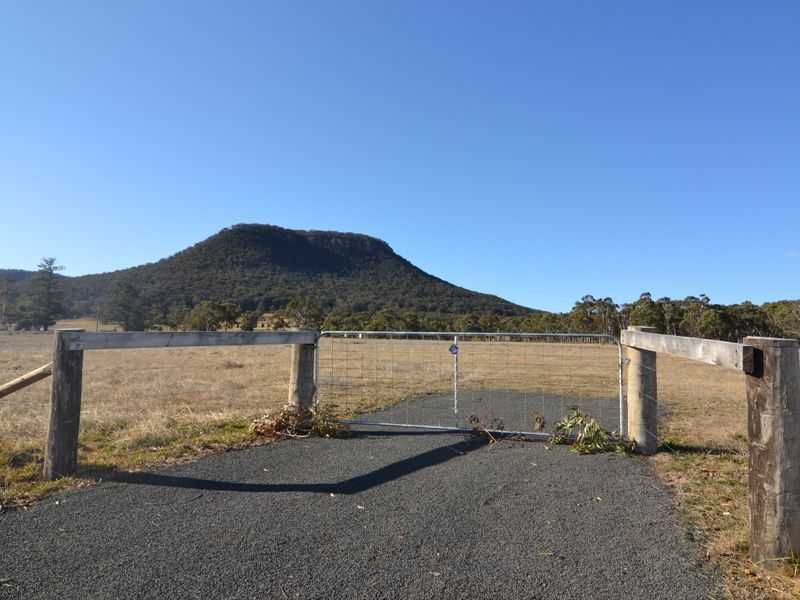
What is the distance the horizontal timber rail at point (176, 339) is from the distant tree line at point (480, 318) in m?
43.3

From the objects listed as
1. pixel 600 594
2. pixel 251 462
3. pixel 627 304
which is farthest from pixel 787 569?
pixel 627 304

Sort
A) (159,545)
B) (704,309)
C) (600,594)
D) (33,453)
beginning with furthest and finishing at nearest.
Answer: (704,309) < (33,453) < (159,545) < (600,594)

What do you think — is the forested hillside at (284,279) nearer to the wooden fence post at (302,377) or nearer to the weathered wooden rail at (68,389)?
the wooden fence post at (302,377)

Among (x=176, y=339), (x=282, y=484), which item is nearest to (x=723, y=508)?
(x=282, y=484)

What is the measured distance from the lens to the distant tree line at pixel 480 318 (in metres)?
57.7

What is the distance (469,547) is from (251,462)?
3.28 m

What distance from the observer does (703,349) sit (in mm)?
4395

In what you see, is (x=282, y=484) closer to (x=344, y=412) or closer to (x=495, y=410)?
(x=344, y=412)

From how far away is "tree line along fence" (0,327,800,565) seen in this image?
3412 millimetres

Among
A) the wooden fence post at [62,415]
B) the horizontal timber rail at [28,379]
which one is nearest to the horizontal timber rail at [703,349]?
the wooden fence post at [62,415]

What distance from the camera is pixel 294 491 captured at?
5.11 meters

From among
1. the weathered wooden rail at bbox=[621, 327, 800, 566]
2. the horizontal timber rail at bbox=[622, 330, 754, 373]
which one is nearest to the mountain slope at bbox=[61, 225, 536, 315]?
the horizontal timber rail at bbox=[622, 330, 754, 373]

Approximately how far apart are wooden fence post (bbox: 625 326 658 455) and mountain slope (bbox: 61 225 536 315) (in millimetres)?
90236

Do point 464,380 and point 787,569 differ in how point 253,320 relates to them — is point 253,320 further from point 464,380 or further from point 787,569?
point 787,569
